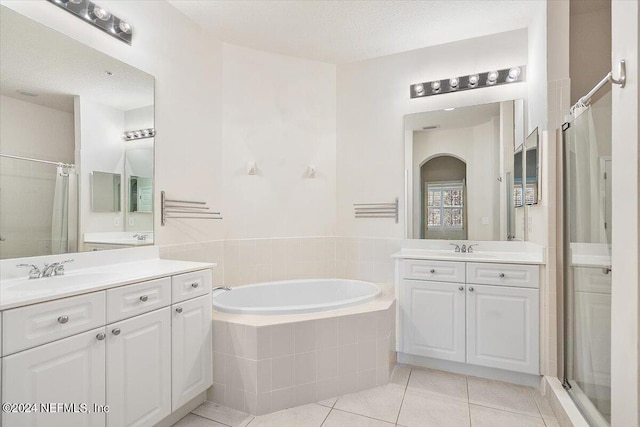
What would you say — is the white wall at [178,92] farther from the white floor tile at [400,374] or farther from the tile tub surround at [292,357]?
the white floor tile at [400,374]

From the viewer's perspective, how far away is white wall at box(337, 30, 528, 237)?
2.99 meters

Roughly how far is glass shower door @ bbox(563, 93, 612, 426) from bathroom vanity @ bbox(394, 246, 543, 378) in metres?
0.24

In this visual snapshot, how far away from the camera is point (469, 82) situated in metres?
3.01

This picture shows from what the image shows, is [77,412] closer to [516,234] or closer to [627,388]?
[627,388]

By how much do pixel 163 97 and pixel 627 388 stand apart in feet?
9.92

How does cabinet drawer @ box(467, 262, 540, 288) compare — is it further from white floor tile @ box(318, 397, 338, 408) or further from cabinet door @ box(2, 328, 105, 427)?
cabinet door @ box(2, 328, 105, 427)

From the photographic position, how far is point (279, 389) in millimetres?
2084

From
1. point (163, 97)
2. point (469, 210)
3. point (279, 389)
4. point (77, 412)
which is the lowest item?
point (279, 389)

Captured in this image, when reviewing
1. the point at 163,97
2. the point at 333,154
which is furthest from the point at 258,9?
the point at 333,154

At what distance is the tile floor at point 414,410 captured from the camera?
197 centimetres

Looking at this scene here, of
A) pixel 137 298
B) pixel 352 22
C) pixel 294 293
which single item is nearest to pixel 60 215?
pixel 137 298

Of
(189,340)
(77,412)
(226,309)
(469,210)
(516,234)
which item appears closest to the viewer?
(77,412)

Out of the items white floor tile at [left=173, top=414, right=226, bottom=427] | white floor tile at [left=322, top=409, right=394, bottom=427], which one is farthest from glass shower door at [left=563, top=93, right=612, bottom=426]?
white floor tile at [left=173, top=414, right=226, bottom=427]

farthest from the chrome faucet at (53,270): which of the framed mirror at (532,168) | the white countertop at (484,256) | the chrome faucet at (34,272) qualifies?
the framed mirror at (532,168)
